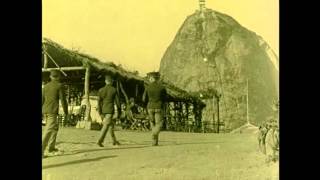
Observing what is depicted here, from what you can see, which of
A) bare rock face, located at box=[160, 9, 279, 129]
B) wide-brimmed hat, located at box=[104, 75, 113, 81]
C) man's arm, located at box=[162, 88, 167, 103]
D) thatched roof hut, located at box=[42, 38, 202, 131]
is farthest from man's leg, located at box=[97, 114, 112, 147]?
bare rock face, located at box=[160, 9, 279, 129]

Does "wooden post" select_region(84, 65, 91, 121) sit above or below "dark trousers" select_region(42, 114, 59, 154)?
above

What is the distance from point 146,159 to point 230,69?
0.70m

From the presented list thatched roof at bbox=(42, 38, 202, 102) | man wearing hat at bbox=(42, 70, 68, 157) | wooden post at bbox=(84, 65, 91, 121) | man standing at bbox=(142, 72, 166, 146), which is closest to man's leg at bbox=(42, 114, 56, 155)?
man wearing hat at bbox=(42, 70, 68, 157)

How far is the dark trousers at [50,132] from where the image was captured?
404cm

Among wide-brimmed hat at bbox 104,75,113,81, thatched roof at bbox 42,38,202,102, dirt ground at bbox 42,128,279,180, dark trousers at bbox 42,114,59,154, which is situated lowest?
dirt ground at bbox 42,128,279,180

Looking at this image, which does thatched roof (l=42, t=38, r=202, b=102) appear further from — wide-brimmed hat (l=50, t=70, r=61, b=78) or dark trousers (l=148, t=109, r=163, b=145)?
dark trousers (l=148, t=109, r=163, b=145)

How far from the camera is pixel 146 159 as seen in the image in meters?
4.02

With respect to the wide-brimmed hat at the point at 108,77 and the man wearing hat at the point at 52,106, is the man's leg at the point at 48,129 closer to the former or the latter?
the man wearing hat at the point at 52,106

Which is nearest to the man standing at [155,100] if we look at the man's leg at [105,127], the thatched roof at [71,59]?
the thatched roof at [71,59]

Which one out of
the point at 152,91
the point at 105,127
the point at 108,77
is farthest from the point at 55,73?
the point at 152,91

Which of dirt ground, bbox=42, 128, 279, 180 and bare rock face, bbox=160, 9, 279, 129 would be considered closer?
dirt ground, bbox=42, 128, 279, 180

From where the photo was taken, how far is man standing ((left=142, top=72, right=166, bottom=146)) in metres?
4.08
